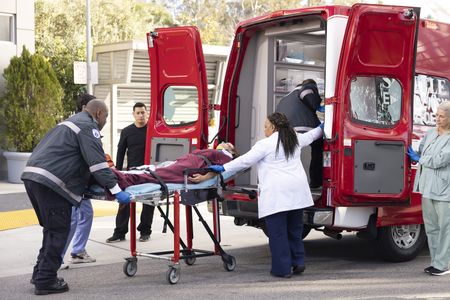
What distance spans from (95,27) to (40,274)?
28.3 metres

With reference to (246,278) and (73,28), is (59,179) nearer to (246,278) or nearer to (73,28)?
(246,278)

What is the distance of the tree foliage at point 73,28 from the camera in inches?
952

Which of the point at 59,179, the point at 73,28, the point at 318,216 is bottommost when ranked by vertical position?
the point at 318,216

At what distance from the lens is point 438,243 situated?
7914 mm

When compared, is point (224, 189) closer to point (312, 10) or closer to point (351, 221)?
point (351, 221)

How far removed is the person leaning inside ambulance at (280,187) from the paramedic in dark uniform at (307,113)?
2.01 ft

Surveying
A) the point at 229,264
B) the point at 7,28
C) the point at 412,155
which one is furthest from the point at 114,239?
the point at 7,28

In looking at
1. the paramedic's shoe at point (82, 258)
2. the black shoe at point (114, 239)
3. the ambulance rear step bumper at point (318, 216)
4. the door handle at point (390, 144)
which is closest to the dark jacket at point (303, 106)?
the door handle at point (390, 144)

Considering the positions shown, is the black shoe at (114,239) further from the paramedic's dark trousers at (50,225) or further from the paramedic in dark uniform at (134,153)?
the paramedic's dark trousers at (50,225)

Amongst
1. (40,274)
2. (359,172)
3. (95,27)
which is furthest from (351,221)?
(95,27)

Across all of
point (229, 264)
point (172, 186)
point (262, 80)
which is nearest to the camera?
point (172, 186)

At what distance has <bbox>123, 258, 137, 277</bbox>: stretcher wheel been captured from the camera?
785 cm

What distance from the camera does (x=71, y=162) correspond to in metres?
7.04

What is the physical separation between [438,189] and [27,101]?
10.7m
